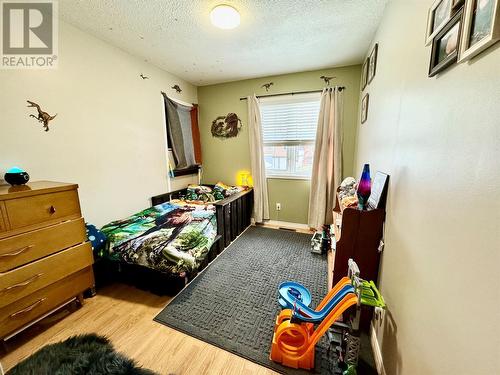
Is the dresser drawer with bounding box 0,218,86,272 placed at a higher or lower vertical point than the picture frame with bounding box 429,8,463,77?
lower

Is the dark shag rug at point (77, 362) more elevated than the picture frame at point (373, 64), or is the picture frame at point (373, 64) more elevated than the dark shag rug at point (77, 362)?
the picture frame at point (373, 64)

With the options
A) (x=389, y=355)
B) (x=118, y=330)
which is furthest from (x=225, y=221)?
(x=389, y=355)

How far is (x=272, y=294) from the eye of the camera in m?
1.78

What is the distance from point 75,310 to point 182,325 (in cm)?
92

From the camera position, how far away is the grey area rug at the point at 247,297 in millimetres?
1338

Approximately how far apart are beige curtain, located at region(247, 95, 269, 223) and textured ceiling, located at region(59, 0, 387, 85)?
2.00ft

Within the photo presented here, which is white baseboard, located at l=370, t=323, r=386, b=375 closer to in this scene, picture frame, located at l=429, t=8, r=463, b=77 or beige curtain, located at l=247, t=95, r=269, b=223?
picture frame, located at l=429, t=8, r=463, b=77

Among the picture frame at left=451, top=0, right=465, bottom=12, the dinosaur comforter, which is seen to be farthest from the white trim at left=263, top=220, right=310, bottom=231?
the picture frame at left=451, top=0, right=465, bottom=12

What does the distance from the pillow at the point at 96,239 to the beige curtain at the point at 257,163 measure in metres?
2.12

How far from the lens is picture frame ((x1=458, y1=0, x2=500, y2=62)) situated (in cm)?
50

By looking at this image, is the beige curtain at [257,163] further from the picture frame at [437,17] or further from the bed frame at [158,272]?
the picture frame at [437,17]

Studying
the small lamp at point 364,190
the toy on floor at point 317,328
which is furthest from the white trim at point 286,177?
the toy on floor at point 317,328

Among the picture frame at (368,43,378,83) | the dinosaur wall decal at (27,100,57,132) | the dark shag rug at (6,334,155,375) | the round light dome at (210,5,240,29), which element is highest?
the round light dome at (210,5,240,29)

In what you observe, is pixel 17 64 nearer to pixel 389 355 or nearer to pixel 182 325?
pixel 182 325
